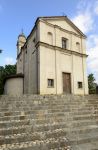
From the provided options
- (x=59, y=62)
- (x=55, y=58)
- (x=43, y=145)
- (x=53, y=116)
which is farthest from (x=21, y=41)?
(x=43, y=145)

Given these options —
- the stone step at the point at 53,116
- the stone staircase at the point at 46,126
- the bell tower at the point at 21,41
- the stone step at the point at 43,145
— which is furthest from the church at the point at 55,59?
the stone step at the point at 43,145

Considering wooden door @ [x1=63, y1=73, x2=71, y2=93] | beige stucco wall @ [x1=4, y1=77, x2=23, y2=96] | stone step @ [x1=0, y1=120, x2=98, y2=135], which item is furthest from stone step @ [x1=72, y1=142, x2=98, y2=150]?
beige stucco wall @ [x1=4, y1=77, x2=23, y2=96]

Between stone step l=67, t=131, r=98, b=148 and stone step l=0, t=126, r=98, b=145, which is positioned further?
stone step l=67, t=131, r=98, b=148

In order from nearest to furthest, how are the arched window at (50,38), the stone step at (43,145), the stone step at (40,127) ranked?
1. the stone step at (43,145)
2. the stone step at (40,127)
3. the arched window at (50,38)

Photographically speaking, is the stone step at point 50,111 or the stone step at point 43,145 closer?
the stone step at point 43,145

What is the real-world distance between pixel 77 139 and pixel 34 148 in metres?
1.81

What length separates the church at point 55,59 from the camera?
18156 millimetres

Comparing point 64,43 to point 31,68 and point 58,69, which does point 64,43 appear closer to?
point 58,69

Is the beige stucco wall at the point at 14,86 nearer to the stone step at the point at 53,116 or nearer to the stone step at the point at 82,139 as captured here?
the stone step at the point at 53,116

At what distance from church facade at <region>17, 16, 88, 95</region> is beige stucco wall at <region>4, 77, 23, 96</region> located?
1156 mm

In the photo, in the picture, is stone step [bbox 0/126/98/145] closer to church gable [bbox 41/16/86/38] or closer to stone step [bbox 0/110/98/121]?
stone step [bbox 0/110/98/121]

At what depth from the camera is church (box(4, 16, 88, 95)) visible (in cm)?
1816

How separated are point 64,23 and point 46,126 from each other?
1657cm

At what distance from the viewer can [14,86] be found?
19.4 meters
